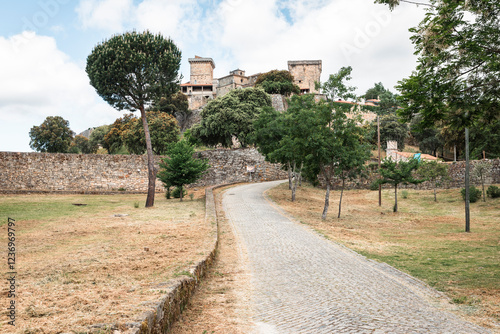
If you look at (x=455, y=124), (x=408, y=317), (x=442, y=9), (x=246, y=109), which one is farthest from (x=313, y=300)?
(x=246, y=109)

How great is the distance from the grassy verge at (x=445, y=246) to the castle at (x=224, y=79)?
65.2 meters

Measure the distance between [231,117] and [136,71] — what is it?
2080cm

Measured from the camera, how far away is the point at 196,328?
4.07 m

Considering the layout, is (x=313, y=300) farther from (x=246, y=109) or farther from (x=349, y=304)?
(x=246, y=109)

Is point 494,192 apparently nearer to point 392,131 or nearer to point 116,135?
point 392,131

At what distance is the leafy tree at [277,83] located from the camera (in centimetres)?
6788

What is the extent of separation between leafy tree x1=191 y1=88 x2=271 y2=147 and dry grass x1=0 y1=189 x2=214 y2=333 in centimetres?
2959

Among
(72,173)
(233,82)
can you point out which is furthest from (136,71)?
(233,82)

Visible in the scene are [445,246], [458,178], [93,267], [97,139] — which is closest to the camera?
[93,267]

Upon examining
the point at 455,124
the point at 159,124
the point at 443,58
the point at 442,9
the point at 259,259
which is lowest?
the point at 259,259

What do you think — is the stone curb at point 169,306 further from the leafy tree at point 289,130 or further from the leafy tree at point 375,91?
the leafy tree at point 375,91

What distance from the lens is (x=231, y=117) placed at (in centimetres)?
4172

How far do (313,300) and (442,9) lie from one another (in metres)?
5.39

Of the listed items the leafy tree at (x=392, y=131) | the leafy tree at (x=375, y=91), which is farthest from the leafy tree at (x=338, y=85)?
the leafy tree at (x=375, y=91)
